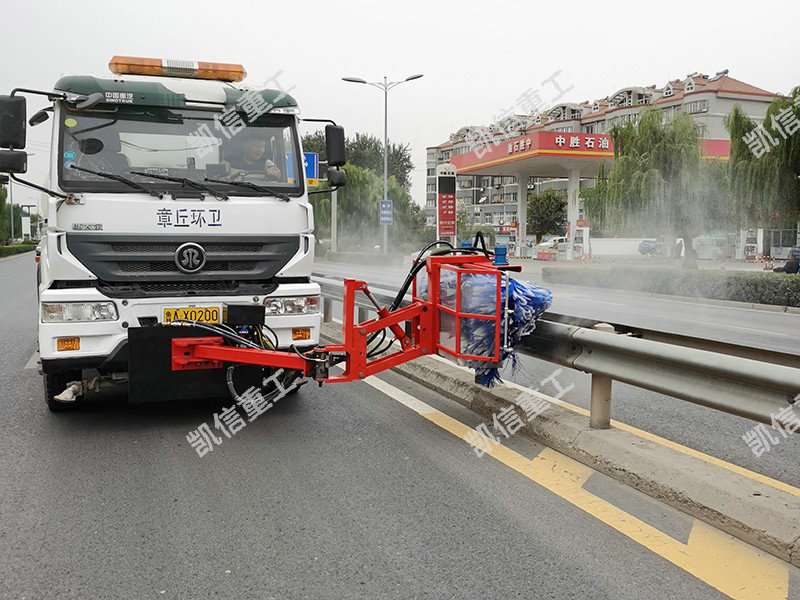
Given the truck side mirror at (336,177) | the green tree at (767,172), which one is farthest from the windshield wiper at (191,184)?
the green tree at (767,172)

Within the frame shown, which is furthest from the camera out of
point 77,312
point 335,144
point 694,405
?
point 335,144

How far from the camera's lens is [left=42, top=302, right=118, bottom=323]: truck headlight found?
5.24m

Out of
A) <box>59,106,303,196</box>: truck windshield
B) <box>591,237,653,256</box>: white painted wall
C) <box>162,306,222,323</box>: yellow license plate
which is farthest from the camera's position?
<box>591,237,653,256</box>: white painted wall

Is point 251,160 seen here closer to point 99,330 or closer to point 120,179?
point 120,179

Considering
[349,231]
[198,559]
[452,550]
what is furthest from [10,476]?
[349,231]

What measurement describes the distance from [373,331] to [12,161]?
2869mm

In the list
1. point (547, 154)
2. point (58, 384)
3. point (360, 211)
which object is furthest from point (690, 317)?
point (360, 211)

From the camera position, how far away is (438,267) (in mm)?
5645

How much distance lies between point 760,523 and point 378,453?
235 cm

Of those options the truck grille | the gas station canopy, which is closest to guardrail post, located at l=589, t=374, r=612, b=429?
the truck grille

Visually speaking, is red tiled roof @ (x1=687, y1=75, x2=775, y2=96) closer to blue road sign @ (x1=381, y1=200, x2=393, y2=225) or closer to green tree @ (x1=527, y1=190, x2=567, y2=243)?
green tree @ (x1=527, y1=190, x2=567, y2=243)

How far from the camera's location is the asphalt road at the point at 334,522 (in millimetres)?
3150

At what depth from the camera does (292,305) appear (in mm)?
5867

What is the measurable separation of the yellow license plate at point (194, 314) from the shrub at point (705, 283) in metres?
15.0
